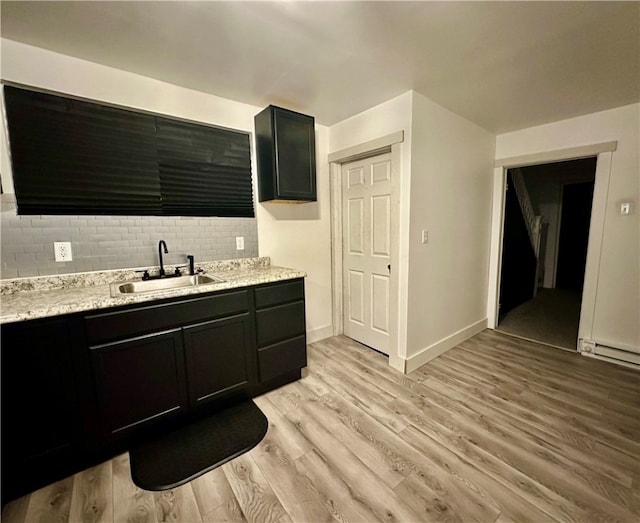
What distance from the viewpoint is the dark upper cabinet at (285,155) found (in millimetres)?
2297

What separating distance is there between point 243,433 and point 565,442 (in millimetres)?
2017

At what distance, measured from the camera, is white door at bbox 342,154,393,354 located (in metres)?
2.71

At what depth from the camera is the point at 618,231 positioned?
2600 millimetres

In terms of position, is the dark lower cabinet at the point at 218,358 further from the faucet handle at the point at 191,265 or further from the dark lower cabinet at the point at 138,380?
the faucet handle at the point at 191,265

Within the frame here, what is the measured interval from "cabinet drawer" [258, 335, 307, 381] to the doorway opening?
270cm

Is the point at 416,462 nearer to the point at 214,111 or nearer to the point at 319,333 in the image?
the point at 319,333

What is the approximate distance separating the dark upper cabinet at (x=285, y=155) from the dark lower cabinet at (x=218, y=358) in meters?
1.13

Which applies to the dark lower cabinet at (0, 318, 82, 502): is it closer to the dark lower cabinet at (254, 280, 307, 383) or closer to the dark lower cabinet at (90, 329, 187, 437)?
the dark lower cabinet at (90, 329, 187, 437)

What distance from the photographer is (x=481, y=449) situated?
65.0 inches

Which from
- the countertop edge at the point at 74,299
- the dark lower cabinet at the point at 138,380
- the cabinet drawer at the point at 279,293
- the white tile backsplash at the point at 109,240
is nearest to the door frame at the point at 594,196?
the cabinet drawer at the point at 279,293

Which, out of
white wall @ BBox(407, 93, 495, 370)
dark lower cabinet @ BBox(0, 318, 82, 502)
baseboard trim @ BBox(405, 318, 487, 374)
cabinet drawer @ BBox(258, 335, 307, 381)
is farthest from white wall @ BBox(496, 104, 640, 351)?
dark lower cabinet @ BBox(0, 318, 82, 502)

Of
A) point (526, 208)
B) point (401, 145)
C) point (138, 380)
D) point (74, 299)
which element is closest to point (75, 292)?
point (74, 299)

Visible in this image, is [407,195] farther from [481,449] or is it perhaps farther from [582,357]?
[582,357]

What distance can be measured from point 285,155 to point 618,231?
319 cm
